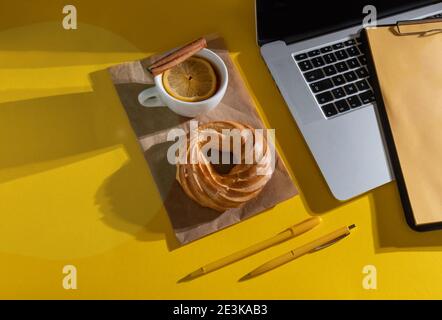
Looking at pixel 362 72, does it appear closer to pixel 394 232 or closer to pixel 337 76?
pixel 337 76

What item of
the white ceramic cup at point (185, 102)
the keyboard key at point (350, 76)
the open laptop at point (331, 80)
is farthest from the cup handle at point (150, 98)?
the keyboard key at point (350, 76)

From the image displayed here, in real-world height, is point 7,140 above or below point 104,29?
below

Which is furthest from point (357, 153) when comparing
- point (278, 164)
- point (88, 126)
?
point (88, 126)

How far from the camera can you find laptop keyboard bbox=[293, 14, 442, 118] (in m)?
0.81

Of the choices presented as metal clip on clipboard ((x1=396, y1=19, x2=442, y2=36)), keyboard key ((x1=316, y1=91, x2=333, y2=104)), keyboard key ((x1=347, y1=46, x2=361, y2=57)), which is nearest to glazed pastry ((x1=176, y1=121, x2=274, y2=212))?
keyboard key ((x1=316, y1=91, x2=333, y2=104))

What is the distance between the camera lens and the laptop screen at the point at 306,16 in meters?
0.80

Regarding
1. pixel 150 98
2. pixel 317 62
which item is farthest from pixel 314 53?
pixel 150 98

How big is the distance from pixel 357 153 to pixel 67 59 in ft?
1.54

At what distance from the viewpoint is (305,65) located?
0.83 meters

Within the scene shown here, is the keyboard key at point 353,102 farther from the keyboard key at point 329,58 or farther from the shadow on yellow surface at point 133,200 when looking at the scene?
the shadow on yellow surface at point 133,200

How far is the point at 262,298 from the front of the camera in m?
0.70

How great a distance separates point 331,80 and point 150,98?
0.28 m

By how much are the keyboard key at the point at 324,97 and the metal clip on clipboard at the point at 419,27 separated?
0.18 meters
